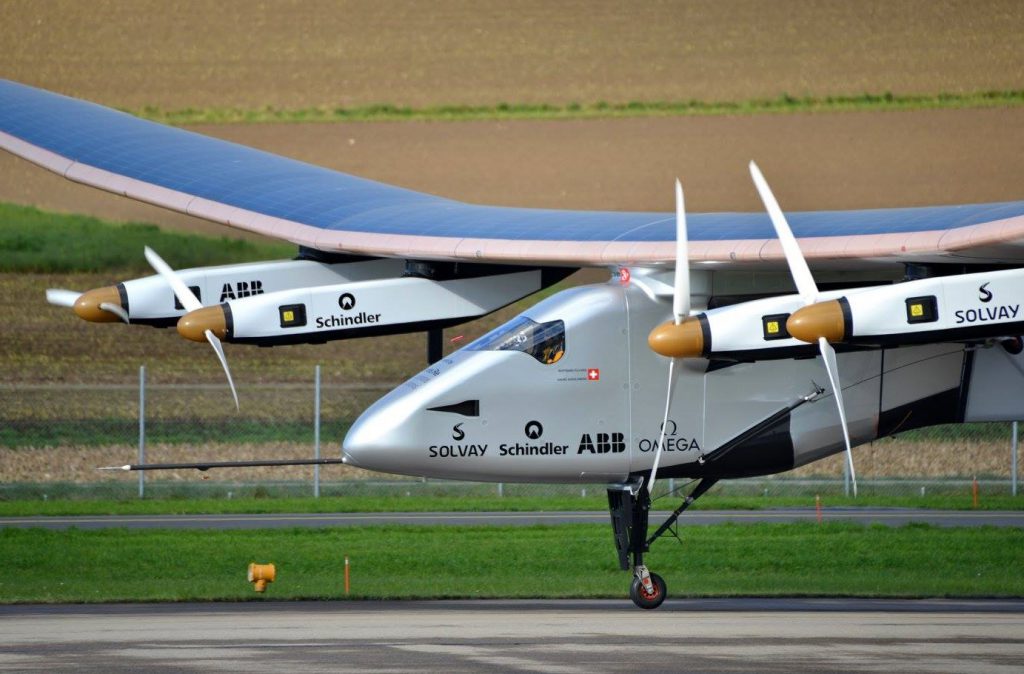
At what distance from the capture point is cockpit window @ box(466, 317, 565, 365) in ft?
65.3

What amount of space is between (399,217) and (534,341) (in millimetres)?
3279

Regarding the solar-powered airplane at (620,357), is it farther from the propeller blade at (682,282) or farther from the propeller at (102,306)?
the propeller blade at (682,282)

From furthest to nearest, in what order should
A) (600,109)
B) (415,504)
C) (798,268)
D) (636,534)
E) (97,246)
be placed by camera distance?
(600,109)
(97,246)
(415,504)
(636,534)
(798,268)

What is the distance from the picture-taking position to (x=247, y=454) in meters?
34.2

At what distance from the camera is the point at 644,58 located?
52344mm

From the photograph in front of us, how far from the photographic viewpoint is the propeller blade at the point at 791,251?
17328 mm

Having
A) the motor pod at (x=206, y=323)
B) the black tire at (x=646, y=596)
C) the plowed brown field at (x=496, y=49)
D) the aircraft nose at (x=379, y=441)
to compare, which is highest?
the plowed brown field at (x=496, y=49)

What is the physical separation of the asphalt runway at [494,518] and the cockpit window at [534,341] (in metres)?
9.19

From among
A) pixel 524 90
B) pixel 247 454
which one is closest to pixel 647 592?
pixel 247 454

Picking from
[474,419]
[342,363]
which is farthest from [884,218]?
[342,363]

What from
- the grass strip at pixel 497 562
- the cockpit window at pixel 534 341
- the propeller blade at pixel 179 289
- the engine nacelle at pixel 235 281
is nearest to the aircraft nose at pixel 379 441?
the cockpit window at pixel 534 341

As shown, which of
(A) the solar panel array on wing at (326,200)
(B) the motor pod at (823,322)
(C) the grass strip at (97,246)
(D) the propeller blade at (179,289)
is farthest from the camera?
(C) the grass strip at (97,246)

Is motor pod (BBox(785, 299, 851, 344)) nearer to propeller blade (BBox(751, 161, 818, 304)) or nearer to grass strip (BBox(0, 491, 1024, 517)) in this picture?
propeller blade (BBox(751, 161, 818, 304))

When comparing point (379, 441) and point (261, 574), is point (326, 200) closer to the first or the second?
point (379, 441)
